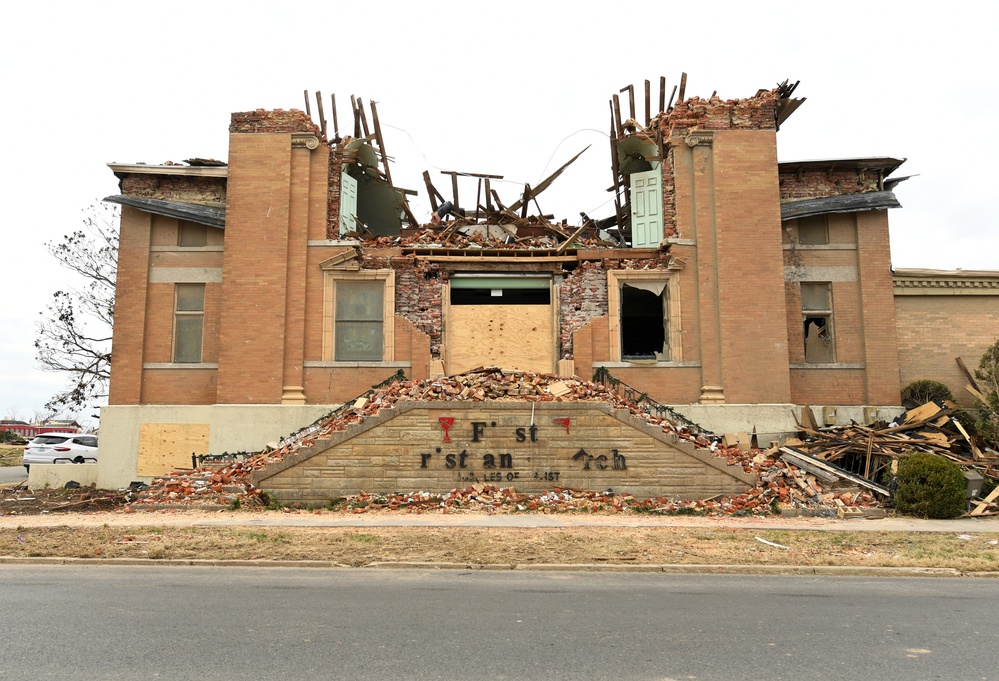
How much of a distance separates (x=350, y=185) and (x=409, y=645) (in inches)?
719

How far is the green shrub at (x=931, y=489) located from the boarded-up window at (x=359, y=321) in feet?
41.9

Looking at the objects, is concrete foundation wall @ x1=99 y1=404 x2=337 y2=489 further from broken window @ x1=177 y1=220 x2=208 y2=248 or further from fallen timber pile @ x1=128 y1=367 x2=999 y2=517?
broken window @ x1=177 y1=220 x2=208 y2=248

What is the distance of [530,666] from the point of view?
5566 millimetres

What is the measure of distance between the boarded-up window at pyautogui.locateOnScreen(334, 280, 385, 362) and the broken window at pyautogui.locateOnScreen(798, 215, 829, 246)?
11867 millimetres

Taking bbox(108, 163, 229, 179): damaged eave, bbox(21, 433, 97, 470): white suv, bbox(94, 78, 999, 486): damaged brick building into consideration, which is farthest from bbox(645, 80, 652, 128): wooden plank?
bbox(21, 433, 97, 470): white suv

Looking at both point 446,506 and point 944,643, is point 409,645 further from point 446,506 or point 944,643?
point 446,506

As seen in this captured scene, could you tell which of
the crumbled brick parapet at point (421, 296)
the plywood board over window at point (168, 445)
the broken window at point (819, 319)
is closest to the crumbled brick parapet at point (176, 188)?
the crumbled brick parapet at point (421, 296)

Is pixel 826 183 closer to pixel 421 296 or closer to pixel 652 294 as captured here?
pixel 652 294

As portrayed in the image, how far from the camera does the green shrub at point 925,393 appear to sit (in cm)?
2078

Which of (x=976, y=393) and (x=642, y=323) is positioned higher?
(x=642, y=323)

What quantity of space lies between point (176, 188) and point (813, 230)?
18.2 metres

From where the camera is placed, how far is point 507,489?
1625 centimetres

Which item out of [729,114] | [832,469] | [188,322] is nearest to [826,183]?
[729,114]

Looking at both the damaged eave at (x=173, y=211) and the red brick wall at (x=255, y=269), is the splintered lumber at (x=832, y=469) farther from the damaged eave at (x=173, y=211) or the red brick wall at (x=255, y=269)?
the damaged eave at (x=173, y=211)
